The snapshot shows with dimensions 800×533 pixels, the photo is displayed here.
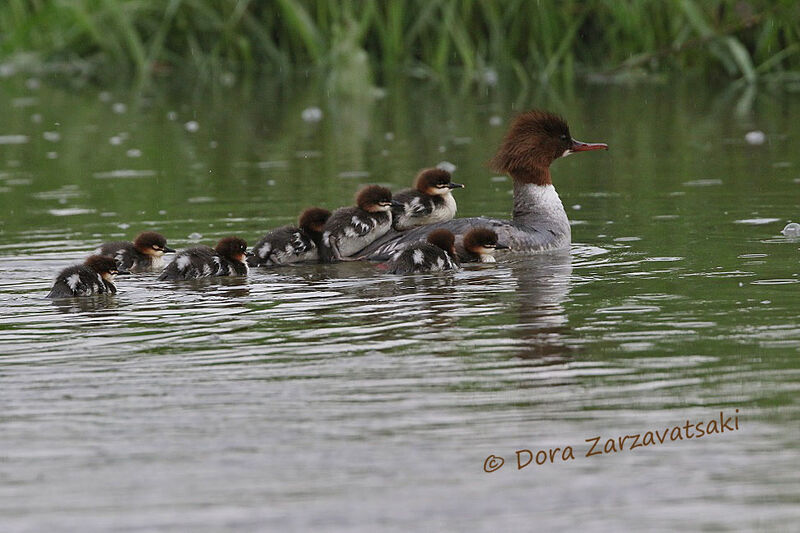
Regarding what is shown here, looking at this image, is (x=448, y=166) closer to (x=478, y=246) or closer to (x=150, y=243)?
(x=478, y=246)

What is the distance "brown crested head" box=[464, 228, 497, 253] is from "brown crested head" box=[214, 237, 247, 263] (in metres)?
1.23

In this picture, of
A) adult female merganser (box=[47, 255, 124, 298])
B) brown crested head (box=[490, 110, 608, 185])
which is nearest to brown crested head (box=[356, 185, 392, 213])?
brown crested head (box=[490, 110, 608, 185])

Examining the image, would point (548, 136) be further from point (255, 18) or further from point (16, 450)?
point (255, 18)

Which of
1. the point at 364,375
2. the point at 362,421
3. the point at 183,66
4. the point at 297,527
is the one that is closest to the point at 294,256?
the point at 364,375

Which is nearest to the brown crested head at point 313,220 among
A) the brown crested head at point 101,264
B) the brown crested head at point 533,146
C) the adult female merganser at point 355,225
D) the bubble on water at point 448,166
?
the adult female merganser at point 355,225

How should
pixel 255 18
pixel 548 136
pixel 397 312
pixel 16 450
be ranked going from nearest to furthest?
pixel 16 450 → pixel 397 312 → pixel 548 136 → pixel 255 18

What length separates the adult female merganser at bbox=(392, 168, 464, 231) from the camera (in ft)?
29.0

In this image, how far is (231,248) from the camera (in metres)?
7.81

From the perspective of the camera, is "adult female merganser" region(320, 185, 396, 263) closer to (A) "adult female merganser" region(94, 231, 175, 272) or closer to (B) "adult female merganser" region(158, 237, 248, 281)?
(B) "adult female merganser" region(158, 237, 248, 281)

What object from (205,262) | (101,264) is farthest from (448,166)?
(101,264)

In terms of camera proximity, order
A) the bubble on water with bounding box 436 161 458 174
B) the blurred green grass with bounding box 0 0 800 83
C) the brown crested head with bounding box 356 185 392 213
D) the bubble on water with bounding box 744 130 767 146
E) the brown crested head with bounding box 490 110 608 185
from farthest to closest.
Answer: the blurred green grass with bounding box 0 0 800 83 < the bubble on water with bounding box 744 130 767 146 < the bubble on water with bounding box 436 161 458 174 < the brown crested head with bounding box 490 110 608 185 < the brown crested head with bounding box 356 185 392 213

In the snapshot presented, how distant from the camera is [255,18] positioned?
1980cm

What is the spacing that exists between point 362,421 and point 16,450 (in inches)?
41.8

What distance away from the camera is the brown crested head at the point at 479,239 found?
8031 millimetres
